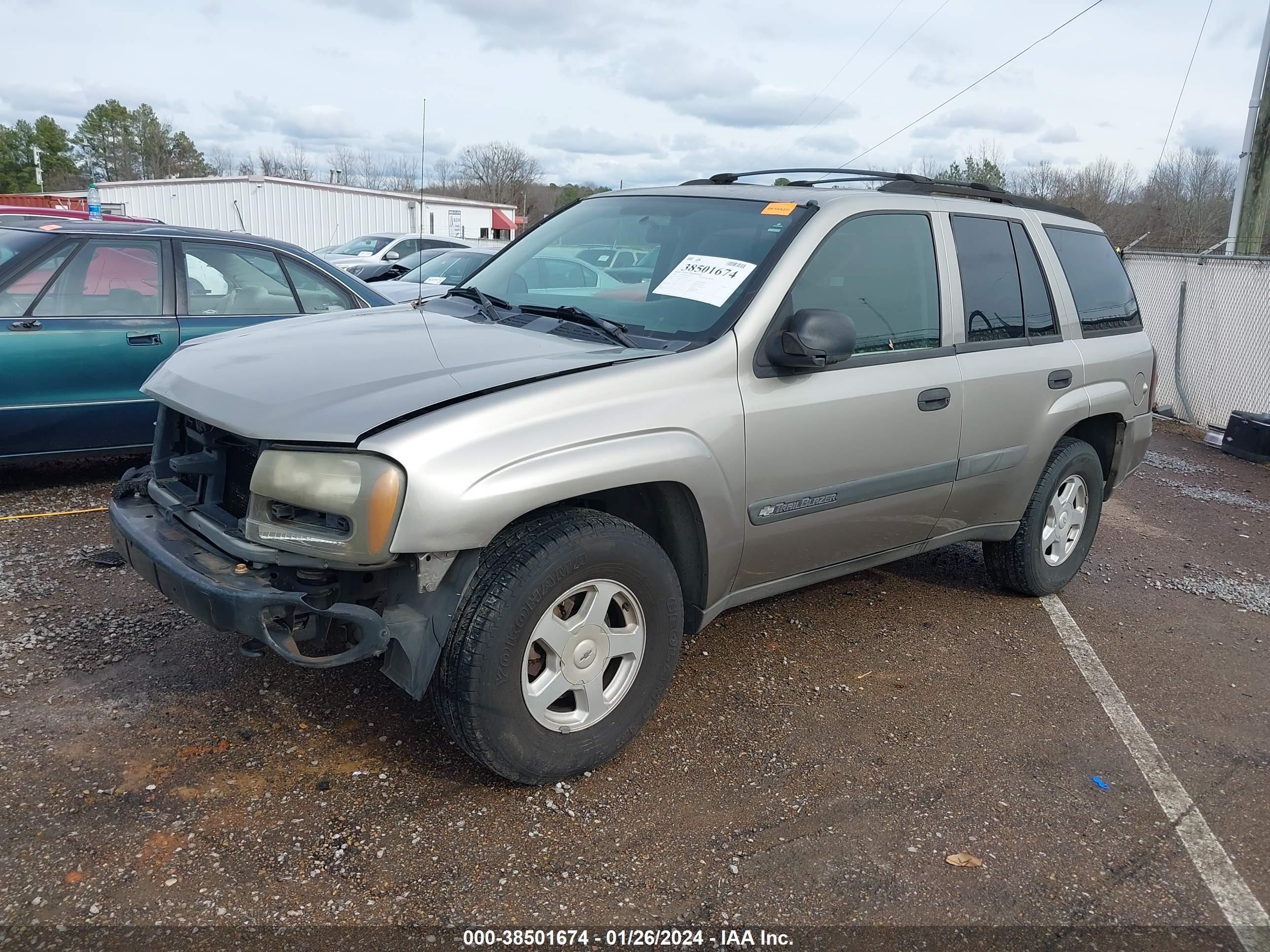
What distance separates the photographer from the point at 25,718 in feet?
10.8

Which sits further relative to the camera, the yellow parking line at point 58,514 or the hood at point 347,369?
the yellow parking line at point 58,514

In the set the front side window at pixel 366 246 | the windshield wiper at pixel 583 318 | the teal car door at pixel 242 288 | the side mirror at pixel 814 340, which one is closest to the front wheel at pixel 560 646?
the windshield wiper at pixel 583 318

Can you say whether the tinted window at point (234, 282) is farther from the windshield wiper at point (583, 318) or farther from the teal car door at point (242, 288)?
the windshield wiper at point (583, 318)

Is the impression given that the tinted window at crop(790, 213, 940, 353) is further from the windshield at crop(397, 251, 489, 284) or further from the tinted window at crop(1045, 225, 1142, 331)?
the windshield at crop(397, 251, 489, 284)

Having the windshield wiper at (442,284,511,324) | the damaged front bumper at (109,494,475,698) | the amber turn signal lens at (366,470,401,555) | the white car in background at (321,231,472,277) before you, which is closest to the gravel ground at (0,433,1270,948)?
the damaged front bumper at (109,494,475,698)

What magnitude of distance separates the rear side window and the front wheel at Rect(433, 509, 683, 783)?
6.55 ft

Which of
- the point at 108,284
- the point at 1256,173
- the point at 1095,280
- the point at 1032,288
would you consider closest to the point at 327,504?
the point at 1032,288

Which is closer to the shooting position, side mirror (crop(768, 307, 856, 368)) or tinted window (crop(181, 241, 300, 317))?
side mirror (crop(768, 307, 856, 368))

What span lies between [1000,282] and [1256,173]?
33.8 ft

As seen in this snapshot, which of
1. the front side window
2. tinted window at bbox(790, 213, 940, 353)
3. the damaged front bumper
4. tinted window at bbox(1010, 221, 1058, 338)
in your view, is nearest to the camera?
the damaged front bumper

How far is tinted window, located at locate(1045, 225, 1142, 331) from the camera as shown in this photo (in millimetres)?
4824

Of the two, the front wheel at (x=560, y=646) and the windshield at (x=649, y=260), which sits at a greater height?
the windshield at (x=649, y=260)

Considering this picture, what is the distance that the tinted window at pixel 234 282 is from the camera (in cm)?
604

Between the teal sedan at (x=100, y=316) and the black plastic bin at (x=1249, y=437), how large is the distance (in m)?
8.73
